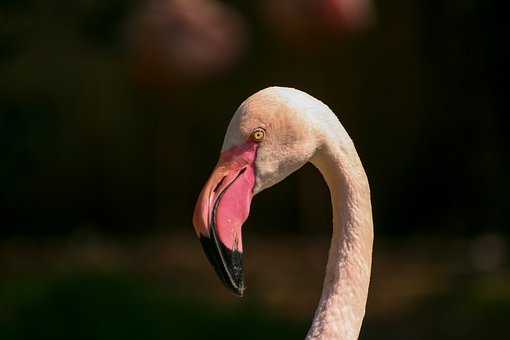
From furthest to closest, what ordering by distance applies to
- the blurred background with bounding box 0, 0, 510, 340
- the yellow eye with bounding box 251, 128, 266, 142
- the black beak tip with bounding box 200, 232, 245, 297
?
the blurred background with bounding box 0, 0, 510, 340 → the yellow eye with bounding box 251, 128, 266, 142 → the black beak tip with bounding box 200, 232, 245, 297

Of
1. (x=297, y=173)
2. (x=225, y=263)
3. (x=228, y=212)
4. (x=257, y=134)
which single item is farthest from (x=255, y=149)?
(x=297, y=173)

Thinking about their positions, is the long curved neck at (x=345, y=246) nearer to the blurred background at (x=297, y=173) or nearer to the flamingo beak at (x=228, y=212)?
the flamingo beak at (x=228, y=212)

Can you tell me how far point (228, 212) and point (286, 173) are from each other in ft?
0.65

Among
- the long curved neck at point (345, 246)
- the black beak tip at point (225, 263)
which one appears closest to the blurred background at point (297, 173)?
the long curved neck at point (345, 246)

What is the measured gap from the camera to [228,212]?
253cm

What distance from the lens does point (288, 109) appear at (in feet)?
8.43

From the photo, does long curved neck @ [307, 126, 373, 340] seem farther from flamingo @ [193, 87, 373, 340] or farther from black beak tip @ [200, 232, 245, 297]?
black beak tip @ [200, 232, 245, 297]

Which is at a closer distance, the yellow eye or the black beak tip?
the black beak tip

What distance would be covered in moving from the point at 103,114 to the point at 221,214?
7.84 m

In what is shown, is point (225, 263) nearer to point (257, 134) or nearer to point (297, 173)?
point (257, 134)

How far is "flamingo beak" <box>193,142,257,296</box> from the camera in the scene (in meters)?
2.47

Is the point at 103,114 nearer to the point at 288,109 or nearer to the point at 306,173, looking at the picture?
the point at 306,173

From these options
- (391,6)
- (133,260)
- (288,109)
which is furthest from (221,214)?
(391,6)

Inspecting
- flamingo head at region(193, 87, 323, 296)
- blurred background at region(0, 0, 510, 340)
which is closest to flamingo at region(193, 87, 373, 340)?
flamingo head at region(193, 87, 323, 296)
